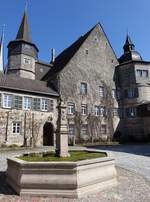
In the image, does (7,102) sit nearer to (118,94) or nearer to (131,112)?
(118,94)

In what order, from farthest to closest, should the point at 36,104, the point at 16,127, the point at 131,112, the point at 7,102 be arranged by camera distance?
1. the point at 131,112
2. the point at 36,104
3. the point at 16,127
4. the point at 7,102

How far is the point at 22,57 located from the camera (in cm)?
3122

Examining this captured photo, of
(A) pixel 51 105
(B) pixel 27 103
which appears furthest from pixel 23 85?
(A) pixel 51 105

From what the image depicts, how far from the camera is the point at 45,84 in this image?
88.4ft

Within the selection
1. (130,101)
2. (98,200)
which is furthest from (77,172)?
(130,101)

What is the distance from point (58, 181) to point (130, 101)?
27.3m

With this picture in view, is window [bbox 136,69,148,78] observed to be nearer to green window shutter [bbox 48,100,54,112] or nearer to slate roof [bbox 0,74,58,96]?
slate roof [bbox 0,74,58,96]

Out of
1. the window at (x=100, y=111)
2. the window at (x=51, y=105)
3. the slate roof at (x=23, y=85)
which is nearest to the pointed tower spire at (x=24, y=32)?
the slate roof at (x=23, y=85)

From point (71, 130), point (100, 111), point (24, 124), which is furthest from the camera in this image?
point (100, 111)

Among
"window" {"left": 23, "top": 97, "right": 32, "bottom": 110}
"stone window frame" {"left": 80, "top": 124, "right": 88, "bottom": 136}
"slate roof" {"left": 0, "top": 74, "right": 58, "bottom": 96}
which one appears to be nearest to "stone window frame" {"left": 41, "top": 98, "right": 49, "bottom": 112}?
"slate roof" {"left": 0, "top": 74, "right": 58, "bottom": 96}

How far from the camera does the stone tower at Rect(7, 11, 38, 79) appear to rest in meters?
31.2

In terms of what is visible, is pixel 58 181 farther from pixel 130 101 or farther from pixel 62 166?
pixel 130 101

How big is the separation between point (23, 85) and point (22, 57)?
9608mm

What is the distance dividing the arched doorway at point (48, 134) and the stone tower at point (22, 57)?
1062 centimetres
